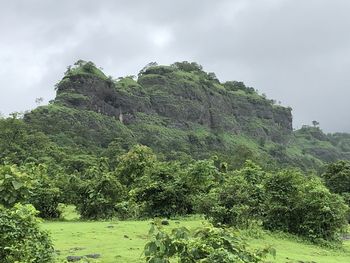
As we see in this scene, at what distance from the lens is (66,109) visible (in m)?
110

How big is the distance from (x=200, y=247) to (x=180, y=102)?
147338 mm

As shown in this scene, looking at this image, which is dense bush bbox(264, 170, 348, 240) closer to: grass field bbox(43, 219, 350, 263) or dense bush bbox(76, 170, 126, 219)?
grass field bbox(43, 219, 350, 263)

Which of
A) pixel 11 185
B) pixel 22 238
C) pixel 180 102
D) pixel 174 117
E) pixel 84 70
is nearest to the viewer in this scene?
pixel 22 238

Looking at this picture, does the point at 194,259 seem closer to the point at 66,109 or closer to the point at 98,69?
the point at 66,109

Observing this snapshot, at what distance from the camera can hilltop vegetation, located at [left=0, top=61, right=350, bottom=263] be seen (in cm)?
1191

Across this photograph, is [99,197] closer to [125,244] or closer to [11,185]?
[125,244]

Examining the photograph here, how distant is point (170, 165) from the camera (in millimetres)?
30000

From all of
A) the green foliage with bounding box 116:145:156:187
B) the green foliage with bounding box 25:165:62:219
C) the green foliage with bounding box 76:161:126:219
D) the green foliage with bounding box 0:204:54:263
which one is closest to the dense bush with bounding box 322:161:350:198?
the green foliage with bounding box 116:145:156:187

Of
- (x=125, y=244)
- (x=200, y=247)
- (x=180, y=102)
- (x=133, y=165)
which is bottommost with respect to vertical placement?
(x=125, y=244)

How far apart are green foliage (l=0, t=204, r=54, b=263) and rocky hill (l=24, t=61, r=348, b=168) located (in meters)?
73.0

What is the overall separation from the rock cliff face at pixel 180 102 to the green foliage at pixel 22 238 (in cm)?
11065

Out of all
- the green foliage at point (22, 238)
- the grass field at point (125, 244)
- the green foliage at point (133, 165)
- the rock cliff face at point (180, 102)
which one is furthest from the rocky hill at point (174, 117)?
the green foliage at point (22, 238)

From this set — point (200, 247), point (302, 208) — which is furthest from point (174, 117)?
point (200, 247)

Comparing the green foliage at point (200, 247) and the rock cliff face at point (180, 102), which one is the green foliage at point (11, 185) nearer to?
the green foliage at point (200, 247)
